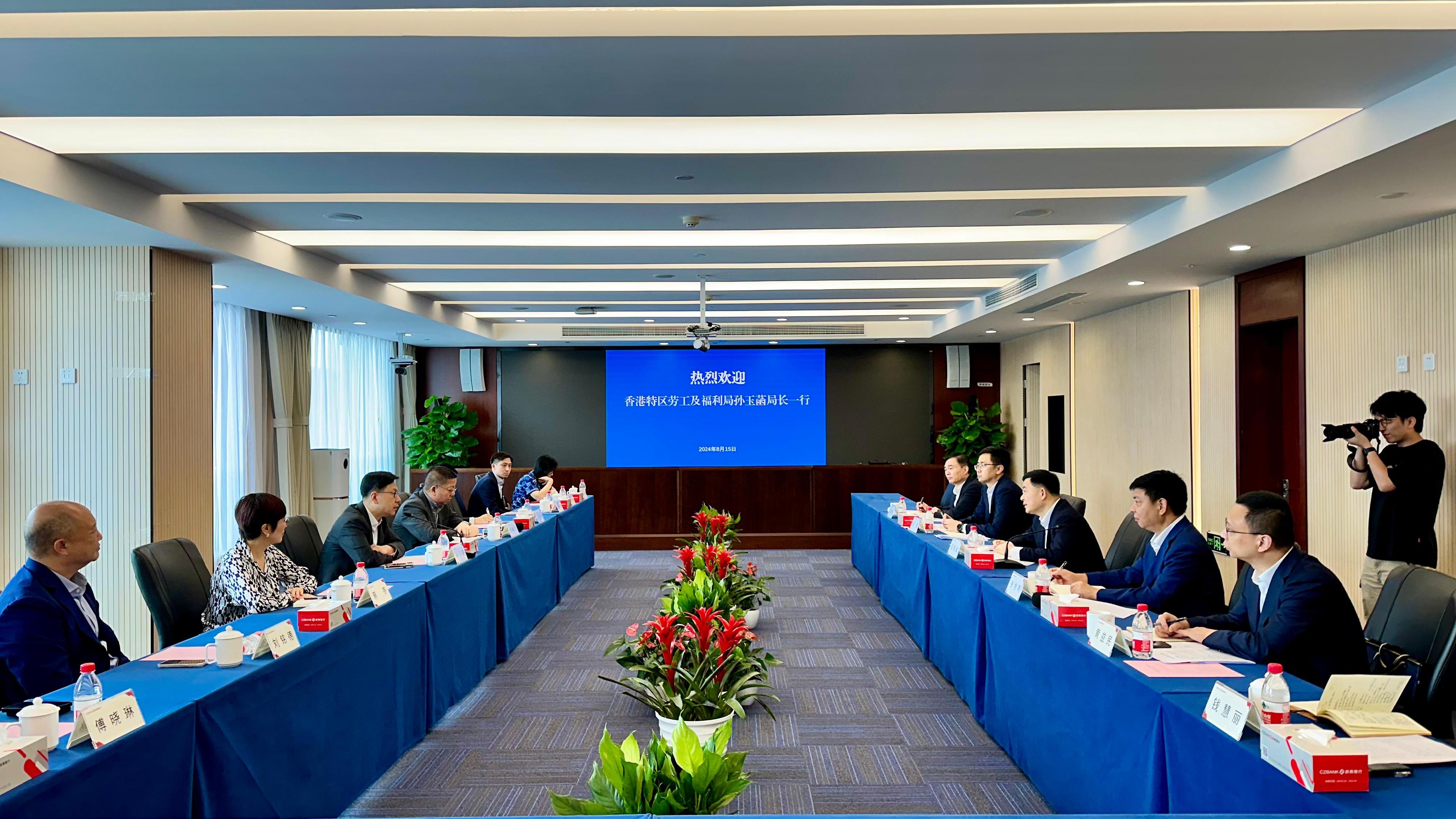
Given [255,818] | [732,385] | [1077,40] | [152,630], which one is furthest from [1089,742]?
[732,385]

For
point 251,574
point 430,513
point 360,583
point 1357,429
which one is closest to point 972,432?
point 1357,429

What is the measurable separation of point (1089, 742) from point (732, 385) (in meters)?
8.77

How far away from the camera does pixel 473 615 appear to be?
4.68 meters

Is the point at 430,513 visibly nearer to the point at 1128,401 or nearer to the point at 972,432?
the point at 1128,401

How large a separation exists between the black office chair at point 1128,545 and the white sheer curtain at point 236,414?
6739 millimetres

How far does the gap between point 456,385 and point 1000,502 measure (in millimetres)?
7857

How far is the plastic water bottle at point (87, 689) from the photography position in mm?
2072

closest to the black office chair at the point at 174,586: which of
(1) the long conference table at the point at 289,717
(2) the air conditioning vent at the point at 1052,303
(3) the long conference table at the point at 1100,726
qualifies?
(1) the long conference table at the point at 289,717

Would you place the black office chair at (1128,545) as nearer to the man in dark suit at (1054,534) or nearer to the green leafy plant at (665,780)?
the man in dark suit at (1054,534)

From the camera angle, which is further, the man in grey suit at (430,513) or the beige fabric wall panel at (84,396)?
the man in grey suit at (430,513)

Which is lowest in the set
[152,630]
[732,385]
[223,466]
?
[152,630]

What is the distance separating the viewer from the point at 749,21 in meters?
2.58

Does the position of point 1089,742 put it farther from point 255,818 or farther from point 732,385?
point 732,385

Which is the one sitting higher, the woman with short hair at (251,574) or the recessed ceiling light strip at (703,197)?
the recessed ceiling light strip at (703,197)
